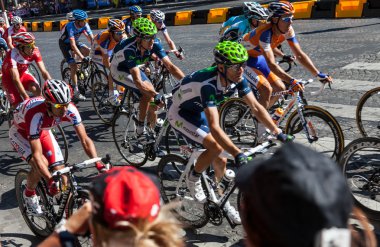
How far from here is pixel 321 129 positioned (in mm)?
6027

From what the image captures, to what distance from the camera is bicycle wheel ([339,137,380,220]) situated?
4.79 m

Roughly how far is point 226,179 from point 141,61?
2966 millimetres

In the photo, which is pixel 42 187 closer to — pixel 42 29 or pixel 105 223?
pixel 105 223

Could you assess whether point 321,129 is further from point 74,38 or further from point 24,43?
point 74,38

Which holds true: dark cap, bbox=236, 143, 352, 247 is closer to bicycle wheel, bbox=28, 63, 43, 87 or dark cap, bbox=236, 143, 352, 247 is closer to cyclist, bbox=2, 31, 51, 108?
cyclist, bbox=2, 31, 51, 108

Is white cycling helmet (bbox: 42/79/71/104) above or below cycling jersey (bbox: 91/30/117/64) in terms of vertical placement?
above

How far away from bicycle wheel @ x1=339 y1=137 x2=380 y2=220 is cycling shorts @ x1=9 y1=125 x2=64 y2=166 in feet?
11.1

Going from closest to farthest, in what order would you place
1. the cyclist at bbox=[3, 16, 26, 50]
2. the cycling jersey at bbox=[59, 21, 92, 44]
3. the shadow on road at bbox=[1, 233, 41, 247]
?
the shadow on road at bbox=[1, 233, 41, 247]
the cycling jersey at bbox=[59, 21, 92, 44]
the cyclist at bbox=[3, 16, 26, 50]

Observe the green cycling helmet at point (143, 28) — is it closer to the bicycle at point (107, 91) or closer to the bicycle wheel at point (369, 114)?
the bicycle at point (107, 91)

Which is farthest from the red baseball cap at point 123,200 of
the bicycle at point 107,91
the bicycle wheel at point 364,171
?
the bicycle at point 107,91

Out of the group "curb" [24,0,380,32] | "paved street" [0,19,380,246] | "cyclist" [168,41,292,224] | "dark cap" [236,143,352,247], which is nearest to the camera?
"dark cap" [236,143,352,247]

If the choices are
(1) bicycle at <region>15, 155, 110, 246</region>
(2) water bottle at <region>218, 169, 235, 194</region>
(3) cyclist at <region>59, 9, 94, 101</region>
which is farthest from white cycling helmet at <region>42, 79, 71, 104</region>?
(3) cyclist at <region>59, 9, 94, 101</region>

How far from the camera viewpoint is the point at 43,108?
5.27m

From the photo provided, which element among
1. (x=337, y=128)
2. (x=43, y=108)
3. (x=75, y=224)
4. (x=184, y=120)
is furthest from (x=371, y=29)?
(x=75, y=224)
